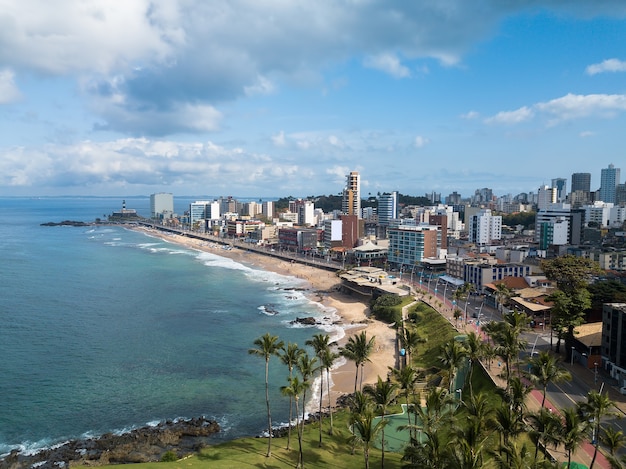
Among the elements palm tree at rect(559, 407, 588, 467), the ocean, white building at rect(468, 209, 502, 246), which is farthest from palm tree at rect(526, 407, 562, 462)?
white building at rect(468, 209, 502, 246)

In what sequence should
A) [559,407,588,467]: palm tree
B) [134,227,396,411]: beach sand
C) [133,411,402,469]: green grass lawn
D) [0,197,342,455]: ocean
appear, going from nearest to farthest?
[559,407,588,467]: palm tree
[133,411,402,469]: green grass lawn
[0,197,342,455]: ocean
[134,227,396,411]: beach sand

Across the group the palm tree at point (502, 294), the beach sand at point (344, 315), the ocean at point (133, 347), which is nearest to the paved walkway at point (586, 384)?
the palm tree at point (502, 294)

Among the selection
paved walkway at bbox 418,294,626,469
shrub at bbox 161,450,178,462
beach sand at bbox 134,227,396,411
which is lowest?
beach sand at bbox 134,227,396,411

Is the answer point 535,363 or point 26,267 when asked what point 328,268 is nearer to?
point 26,267

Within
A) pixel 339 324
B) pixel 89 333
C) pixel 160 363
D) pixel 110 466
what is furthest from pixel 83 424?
pixel 339 324

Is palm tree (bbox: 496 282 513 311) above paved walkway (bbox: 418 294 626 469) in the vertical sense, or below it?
above

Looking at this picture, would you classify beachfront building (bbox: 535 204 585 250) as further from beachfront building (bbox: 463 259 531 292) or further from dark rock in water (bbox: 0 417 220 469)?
dark rock in water (bbox: 0 417 220 469)
